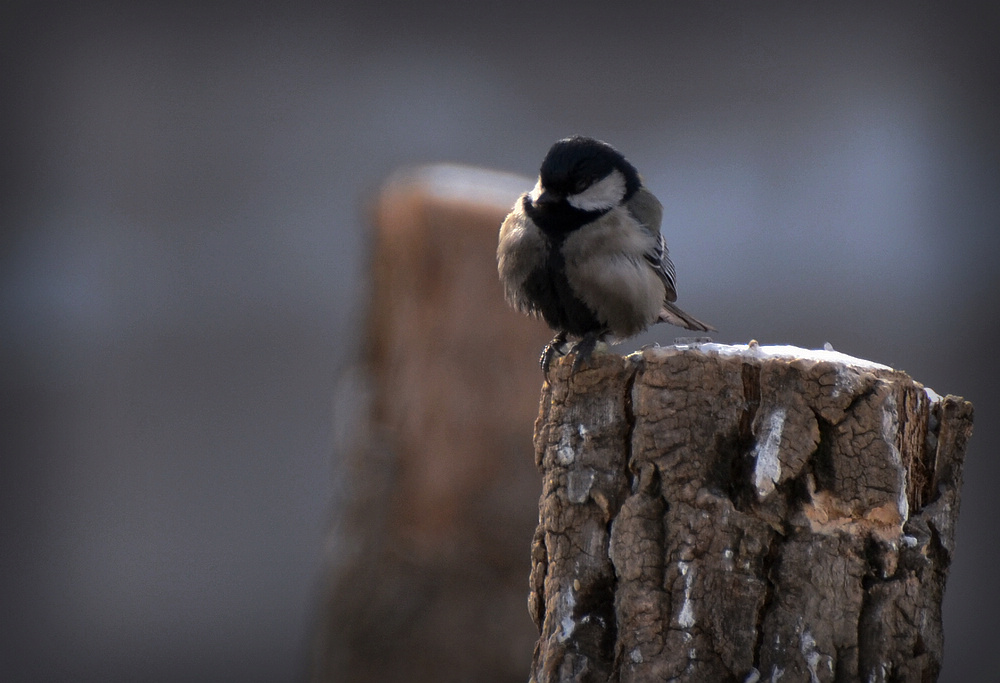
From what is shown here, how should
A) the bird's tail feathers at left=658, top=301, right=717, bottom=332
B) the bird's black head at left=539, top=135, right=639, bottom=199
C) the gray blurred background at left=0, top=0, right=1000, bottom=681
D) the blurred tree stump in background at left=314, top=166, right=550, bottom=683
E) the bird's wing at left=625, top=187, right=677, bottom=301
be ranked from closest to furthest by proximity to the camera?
1. the bird's black head at left=539, top=135, right=639, bottom=199
2. the bird's wing at left=625, top=187, right=677, bottom=301
3. the bird's tail feathers at left=658, top=301, right=717, bottom=332
4. the blurred tree stump in background at left=314, top=166, right=550, bottom=683
5. the gray blurred background at left=0, top=0, right=1000, bottom=681

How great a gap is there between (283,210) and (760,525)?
402 centimetres

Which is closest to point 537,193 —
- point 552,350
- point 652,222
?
point 652,222

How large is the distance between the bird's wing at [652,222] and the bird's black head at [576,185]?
2.1 inches

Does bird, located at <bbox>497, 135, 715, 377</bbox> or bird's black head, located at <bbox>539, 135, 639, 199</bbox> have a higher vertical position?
bird's black head, located at <bbox>539, 135, 639, 199</bbox>

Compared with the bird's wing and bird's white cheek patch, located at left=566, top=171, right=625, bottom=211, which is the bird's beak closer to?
bird's white cheek patch, located at left=566, top=171, right=625, bottom=211

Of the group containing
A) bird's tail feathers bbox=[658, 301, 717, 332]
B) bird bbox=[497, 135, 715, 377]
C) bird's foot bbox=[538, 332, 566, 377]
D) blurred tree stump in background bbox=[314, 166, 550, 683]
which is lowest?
blurred tree stump in background bbox=[314, 166, 550, 683]

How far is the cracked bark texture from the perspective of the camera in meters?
1.50

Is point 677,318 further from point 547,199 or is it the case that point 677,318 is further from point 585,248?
point 547,199

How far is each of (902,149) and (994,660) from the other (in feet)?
8.73

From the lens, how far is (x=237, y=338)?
16.5 ft

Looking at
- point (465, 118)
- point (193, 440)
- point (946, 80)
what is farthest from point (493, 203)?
point (946, 80)

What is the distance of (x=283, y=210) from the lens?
16.6 feet

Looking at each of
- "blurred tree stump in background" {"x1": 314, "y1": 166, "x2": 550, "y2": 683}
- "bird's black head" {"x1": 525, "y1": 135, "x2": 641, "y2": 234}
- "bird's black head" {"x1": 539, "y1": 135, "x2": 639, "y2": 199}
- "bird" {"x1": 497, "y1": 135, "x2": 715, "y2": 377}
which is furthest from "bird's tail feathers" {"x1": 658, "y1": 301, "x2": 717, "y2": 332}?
"blurred tree stump in background" {"x1": 314, "y1": 166, "x2": 550, "y2": 683}

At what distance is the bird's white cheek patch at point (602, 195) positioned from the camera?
7.54 ft
